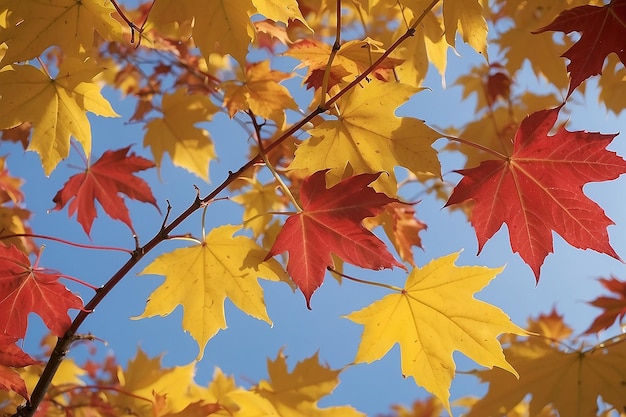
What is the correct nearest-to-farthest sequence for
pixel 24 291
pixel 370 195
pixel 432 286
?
pixel 370 195, pixel 24 291, pixel 432 286

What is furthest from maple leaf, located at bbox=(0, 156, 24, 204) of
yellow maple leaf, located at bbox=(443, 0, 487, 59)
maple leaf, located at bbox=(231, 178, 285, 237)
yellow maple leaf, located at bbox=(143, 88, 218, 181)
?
yellow maple leaf, located at bbox=(443, 0, 487, 59)

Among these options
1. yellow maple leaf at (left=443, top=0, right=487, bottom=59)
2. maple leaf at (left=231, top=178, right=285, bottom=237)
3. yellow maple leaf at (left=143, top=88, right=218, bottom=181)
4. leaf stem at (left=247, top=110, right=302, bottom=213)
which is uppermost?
yellow maple leaf at (left=143, top=88, right=218, bottom=181)

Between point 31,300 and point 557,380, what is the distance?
1489 millimetres

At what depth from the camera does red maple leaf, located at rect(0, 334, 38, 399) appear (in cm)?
106

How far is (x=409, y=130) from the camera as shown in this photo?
1150mm

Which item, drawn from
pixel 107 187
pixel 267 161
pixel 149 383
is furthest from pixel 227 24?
pixel 149 383

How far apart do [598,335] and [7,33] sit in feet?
6.27

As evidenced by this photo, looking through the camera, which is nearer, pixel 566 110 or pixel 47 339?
pixel 566 110

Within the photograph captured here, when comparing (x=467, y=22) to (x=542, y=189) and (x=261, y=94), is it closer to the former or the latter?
(x=542, y=189)

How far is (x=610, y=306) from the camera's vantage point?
1.75 metres

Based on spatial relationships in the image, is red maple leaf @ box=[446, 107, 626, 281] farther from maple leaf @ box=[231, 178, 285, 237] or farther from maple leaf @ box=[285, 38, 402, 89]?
maple leaf @ box=[231, 178, 285, 237]

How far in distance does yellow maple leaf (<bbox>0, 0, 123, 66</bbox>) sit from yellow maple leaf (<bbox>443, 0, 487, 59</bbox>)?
0.79 m

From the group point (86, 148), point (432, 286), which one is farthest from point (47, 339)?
point (432, 286)

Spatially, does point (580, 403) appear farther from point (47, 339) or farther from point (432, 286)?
point (47, 339)
